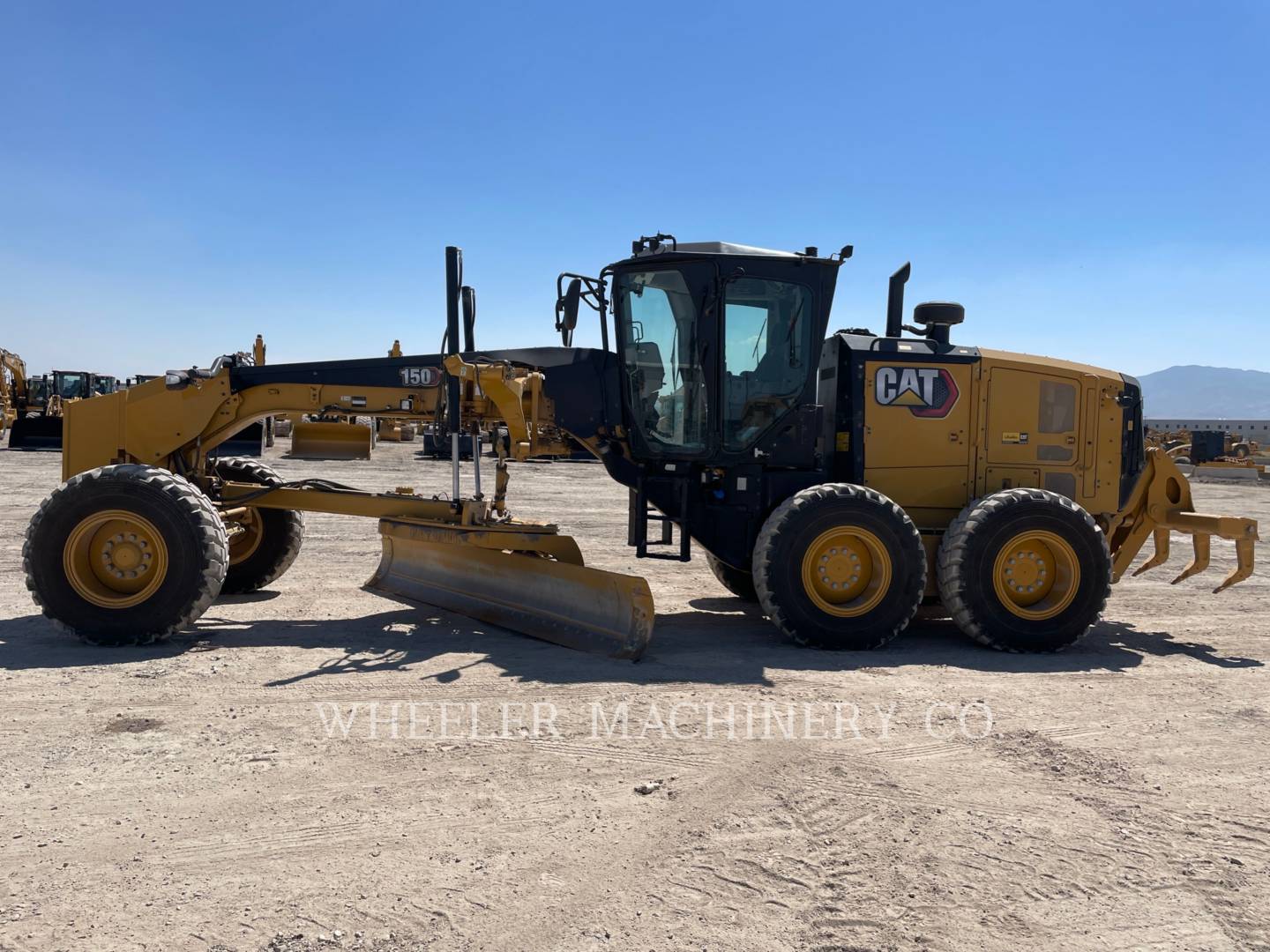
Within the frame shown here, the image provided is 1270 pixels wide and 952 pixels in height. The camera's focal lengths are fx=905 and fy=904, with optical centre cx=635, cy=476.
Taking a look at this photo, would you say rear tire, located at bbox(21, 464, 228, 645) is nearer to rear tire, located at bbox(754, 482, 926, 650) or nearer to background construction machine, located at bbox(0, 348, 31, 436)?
rear tire, located at bbox(754, 482, 926, 650)

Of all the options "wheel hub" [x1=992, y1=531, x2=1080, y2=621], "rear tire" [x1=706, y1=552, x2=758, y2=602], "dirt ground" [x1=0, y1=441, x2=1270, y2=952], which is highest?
"wheel hub" [x1=992, y1=531, x2=1080, y2=621]

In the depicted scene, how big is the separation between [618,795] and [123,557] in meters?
3.95

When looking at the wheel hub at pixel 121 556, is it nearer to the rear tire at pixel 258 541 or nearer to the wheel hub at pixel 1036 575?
the rear tire at pixel 258 541

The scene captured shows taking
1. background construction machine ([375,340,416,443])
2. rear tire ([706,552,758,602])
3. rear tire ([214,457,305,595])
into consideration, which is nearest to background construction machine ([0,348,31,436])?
background construction machine ([375,340,416,443])

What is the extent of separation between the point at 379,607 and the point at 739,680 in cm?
322

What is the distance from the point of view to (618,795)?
3723 mm

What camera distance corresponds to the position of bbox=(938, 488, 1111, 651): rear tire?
6.29 meters

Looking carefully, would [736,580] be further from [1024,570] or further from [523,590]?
[1024,570]

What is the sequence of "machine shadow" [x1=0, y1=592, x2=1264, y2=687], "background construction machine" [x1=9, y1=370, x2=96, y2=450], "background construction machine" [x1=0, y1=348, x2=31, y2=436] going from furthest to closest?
"background construction machine" [x1=0, y1=348, x2=31, y2=436] < "background construction machine" [x1=9, y1=370, x2=96, y2=450] < "machine shadow" [x1=0, y1=592, x2=1264, y2=687]

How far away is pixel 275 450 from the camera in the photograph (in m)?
27.2

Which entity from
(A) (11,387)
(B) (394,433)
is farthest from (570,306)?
(A) (11,387)

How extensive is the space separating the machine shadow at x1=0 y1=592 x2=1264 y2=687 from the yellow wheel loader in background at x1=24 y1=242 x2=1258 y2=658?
0.17 metres

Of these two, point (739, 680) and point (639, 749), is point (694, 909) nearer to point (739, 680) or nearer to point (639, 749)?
point (639, 749)

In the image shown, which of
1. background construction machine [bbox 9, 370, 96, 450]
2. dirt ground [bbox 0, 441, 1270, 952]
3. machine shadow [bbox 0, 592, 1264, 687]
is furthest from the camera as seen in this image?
background construction machine [bbox 9, 370, 96, 450]
